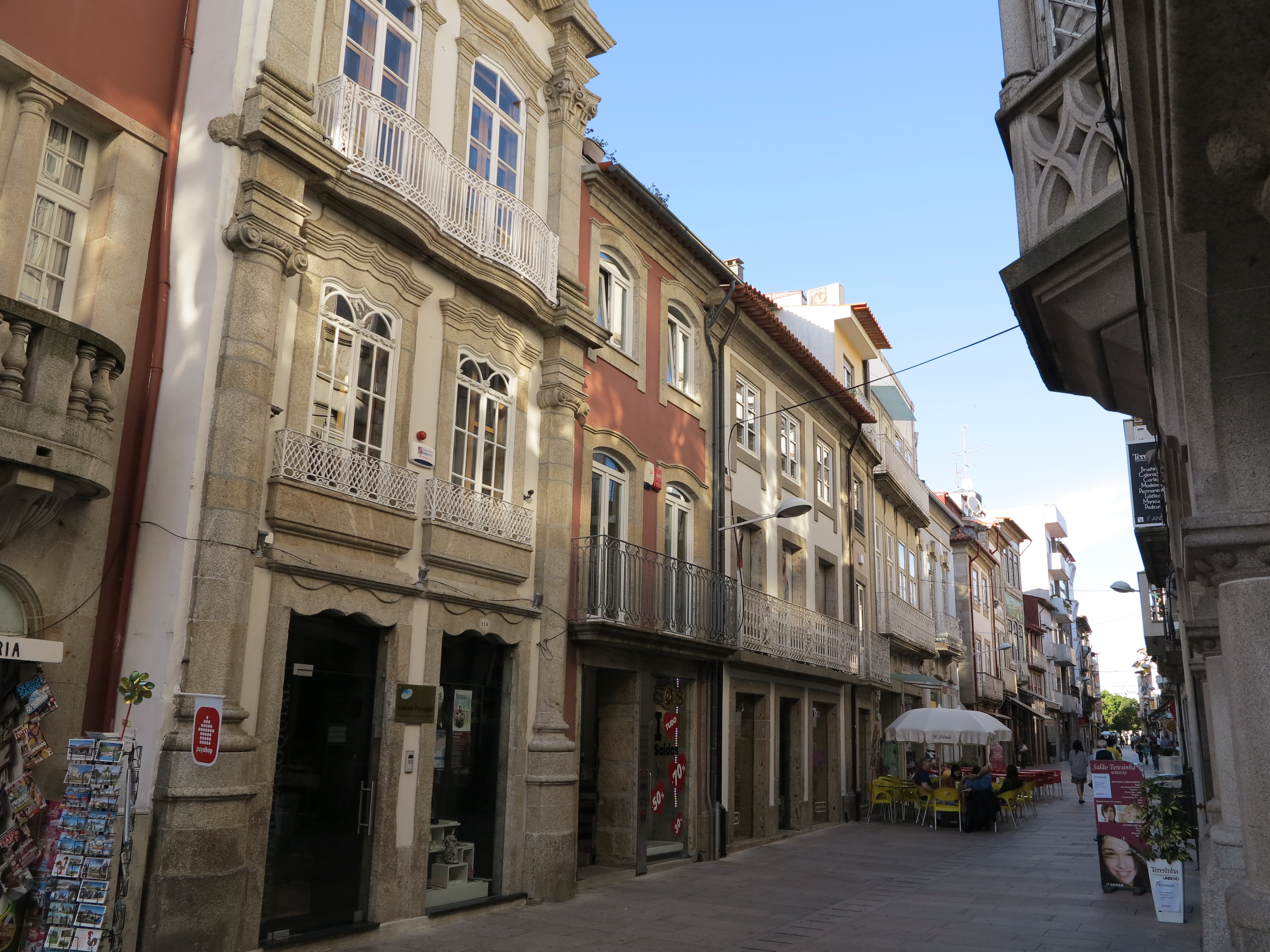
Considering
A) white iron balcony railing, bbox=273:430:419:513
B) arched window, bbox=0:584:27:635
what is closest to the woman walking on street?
white iron balcony railing, bbox=273:430:419:513

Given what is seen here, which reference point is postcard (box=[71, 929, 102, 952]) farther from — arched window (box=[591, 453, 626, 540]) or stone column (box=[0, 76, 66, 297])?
arched window (box=[591, 453, 626, 540])

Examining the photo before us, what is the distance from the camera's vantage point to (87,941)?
6.81m

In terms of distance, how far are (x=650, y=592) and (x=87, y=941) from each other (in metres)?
8.64

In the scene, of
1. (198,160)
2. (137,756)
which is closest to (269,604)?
(137,756)

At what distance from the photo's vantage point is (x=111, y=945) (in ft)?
23.5

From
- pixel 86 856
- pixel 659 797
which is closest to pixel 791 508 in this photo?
pixel 659 797

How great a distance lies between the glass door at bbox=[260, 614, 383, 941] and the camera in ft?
29.6

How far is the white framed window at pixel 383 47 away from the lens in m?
10.6

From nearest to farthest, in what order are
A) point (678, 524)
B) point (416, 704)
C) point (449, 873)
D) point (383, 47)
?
point (416, 704) → point (449, 873) → point (383, 47) → point (678, 524)

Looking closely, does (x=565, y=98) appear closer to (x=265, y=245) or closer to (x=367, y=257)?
(x=367, y=257)

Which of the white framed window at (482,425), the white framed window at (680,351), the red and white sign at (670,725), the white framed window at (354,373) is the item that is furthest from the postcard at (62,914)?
the white framed window at (680,351)

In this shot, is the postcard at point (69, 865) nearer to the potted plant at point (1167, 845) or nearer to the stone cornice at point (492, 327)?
the stone cornice at point (492, 327)

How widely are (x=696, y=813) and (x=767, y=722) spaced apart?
11.9ft

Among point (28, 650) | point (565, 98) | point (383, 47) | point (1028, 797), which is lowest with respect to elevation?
point (1028, 797)
